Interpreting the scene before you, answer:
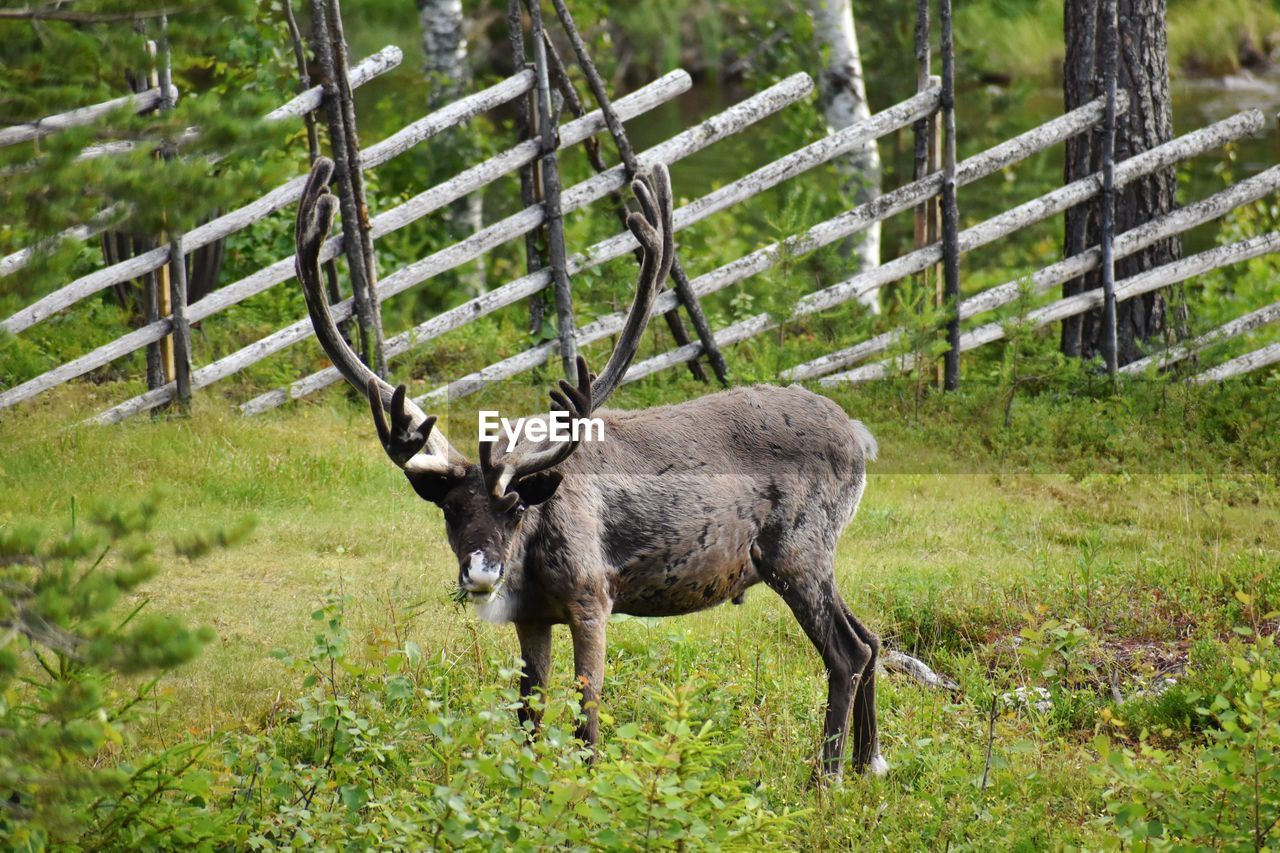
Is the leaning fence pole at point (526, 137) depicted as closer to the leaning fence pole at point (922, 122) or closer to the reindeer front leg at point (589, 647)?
the leaning fence pole at point (922, 122)

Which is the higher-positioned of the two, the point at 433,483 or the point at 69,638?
the point at 69,638

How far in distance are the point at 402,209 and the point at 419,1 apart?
430 centimetres

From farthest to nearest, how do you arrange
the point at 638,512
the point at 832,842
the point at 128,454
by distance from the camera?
the point at 128,454 → the point at 638,512 → the point at 832,842

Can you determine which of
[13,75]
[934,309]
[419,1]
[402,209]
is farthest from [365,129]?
[13,75]

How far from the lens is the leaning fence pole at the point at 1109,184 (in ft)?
32.0

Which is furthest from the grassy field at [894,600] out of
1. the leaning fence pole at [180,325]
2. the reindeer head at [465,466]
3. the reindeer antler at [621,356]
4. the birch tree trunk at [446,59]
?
the birch tree trunk at [446,59]

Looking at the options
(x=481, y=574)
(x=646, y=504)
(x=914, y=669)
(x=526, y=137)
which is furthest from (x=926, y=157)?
(x=481, y=574)

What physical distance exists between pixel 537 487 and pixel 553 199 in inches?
191

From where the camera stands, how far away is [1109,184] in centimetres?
985

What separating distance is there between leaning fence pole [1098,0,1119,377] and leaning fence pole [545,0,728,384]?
8.62ft

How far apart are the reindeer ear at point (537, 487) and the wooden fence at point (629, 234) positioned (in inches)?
174

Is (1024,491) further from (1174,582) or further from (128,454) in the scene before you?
(128,454)

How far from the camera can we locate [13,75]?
146 inches

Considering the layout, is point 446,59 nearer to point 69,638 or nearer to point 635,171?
point 635,171
